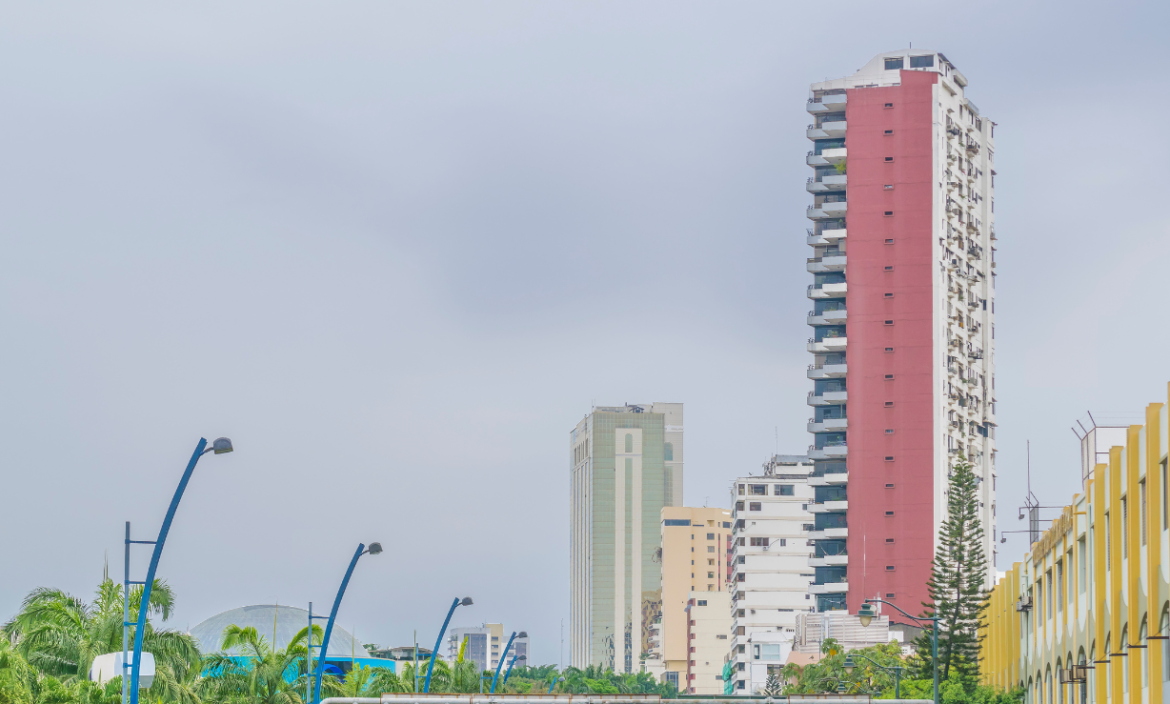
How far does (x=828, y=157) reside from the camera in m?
125

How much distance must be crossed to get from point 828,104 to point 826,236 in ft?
34.3

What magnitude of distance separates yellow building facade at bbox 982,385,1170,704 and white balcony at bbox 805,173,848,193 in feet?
223

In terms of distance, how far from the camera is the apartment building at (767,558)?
171375 mm

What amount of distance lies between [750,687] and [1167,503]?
12523 centimetres

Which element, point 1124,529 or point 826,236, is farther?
point 826,236

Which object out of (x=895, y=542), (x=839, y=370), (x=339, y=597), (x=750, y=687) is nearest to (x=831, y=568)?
(x=895, y=542)

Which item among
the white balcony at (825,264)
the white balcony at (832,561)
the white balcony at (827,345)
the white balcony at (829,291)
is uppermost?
the white balcony at (825,264)

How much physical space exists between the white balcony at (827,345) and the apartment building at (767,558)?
4773 cm

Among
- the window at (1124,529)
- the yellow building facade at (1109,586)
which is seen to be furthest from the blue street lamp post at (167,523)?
the window at (1124,529)

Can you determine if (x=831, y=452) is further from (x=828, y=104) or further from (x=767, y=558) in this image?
(x=767, y=558)

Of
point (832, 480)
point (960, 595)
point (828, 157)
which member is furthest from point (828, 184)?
point (960, 595)

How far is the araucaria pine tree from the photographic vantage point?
7788 cm

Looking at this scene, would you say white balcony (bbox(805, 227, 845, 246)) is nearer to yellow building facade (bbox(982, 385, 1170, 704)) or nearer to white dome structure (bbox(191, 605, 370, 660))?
white dome structure (bbox(191, 605, 370, 660))

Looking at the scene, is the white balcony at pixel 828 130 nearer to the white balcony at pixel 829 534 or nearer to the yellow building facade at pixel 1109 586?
the white balcony at pixel 829 534
